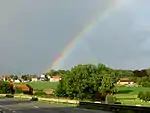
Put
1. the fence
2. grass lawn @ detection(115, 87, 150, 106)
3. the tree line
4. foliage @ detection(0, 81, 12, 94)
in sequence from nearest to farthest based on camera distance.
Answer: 1. the fence
2. grass lawn @ detection(115, 87, 150, 106)
3. the tree line
4. foliage @ detection(0, 81, 12, 94)

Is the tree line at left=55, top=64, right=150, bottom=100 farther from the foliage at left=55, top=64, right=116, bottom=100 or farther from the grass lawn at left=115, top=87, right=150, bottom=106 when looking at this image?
the grass lawn at left=115, top=87, right=150, bottom=106

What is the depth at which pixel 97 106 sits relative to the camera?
41656 millimetres

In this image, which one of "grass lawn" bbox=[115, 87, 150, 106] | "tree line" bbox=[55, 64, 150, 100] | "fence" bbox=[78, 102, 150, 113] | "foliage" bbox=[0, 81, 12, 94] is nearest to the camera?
"fence" bbox=[78, 102, 150, 113]

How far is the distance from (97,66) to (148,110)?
143m

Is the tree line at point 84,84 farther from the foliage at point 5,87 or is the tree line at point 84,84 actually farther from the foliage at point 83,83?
the foliage at point 5,87

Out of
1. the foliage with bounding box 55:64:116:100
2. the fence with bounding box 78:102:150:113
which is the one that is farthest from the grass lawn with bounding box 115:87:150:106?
the fence with bounding box 78:102:150:113

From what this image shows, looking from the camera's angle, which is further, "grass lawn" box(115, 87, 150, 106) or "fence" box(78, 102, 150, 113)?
"grass lawn" box(115, 87, 150, 106)

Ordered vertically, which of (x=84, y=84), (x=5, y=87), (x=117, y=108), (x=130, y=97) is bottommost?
(x=117, y=108)

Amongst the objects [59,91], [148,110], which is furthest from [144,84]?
[148,110]

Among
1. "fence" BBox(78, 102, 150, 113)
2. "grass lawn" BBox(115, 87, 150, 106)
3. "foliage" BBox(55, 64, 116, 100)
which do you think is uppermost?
"foliage" BBox(55, 64, 116, 100)

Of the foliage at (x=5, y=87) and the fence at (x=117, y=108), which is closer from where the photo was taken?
the fence at (x=117, y=108)

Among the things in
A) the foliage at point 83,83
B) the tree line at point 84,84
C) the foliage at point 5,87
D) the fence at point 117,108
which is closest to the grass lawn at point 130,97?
the tree line at point 84,84

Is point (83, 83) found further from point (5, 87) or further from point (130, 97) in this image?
point (5, 87)

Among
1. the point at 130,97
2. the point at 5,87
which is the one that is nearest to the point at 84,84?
the point at 130,97
